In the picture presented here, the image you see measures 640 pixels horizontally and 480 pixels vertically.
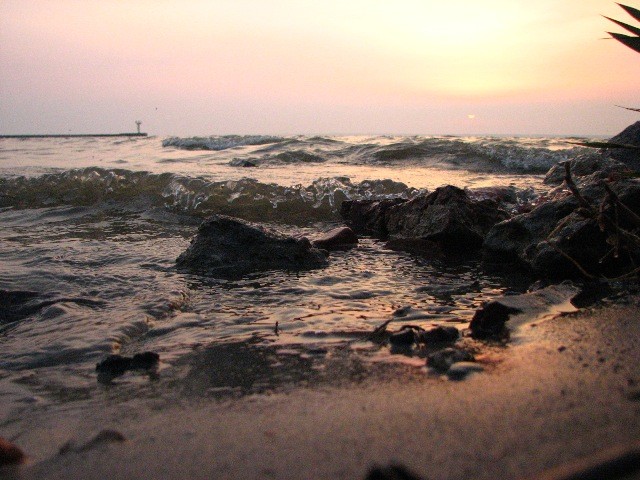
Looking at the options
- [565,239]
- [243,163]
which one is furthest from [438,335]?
[243,163]

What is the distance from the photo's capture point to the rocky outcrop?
4680mm

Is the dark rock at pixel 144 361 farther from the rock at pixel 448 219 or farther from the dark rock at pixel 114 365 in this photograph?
the rock at pixel 448 219

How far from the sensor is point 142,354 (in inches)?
89.0

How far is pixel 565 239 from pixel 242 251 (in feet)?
7.49

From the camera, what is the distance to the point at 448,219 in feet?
15.5

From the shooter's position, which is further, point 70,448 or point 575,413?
point 70,448

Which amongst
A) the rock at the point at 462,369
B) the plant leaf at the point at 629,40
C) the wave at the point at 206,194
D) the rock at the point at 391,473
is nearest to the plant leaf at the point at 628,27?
the plant leaf at the point at 629,40

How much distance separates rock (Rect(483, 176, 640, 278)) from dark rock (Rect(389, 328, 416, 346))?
1.00 metres

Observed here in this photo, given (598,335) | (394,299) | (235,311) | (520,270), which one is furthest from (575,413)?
(520,270)

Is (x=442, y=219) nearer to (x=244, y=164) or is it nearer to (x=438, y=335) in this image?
(x=438, y=335)

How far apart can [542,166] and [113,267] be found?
398 inches

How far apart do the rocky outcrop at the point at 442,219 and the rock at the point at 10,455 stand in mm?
3734

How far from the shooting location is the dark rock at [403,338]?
2.30 m

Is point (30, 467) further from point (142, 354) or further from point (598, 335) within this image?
point (598, 335)
